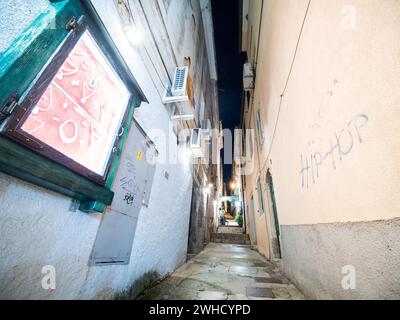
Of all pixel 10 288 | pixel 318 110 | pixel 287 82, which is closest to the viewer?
pixel 10 288

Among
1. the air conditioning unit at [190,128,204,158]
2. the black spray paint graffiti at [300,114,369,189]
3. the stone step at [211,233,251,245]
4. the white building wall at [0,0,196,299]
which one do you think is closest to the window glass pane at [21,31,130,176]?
the white building wall at [0,0,196,299]

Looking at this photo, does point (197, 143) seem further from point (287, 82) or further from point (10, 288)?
point (10, 288)

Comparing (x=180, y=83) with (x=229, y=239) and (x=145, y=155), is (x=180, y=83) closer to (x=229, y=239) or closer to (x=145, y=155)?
(x=145, y=155)

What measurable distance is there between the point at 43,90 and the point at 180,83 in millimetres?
2996

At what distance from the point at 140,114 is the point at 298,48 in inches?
110

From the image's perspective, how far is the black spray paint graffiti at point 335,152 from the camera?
5.02 feet

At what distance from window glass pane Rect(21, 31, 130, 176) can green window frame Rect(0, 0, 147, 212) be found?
0.24ft

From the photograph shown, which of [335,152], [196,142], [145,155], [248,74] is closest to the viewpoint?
[335,152]

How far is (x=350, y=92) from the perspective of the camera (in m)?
1.60

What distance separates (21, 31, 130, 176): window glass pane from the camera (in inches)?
52.2

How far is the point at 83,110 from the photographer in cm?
166

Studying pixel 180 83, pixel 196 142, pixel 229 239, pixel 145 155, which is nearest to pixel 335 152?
pixel 145 155
